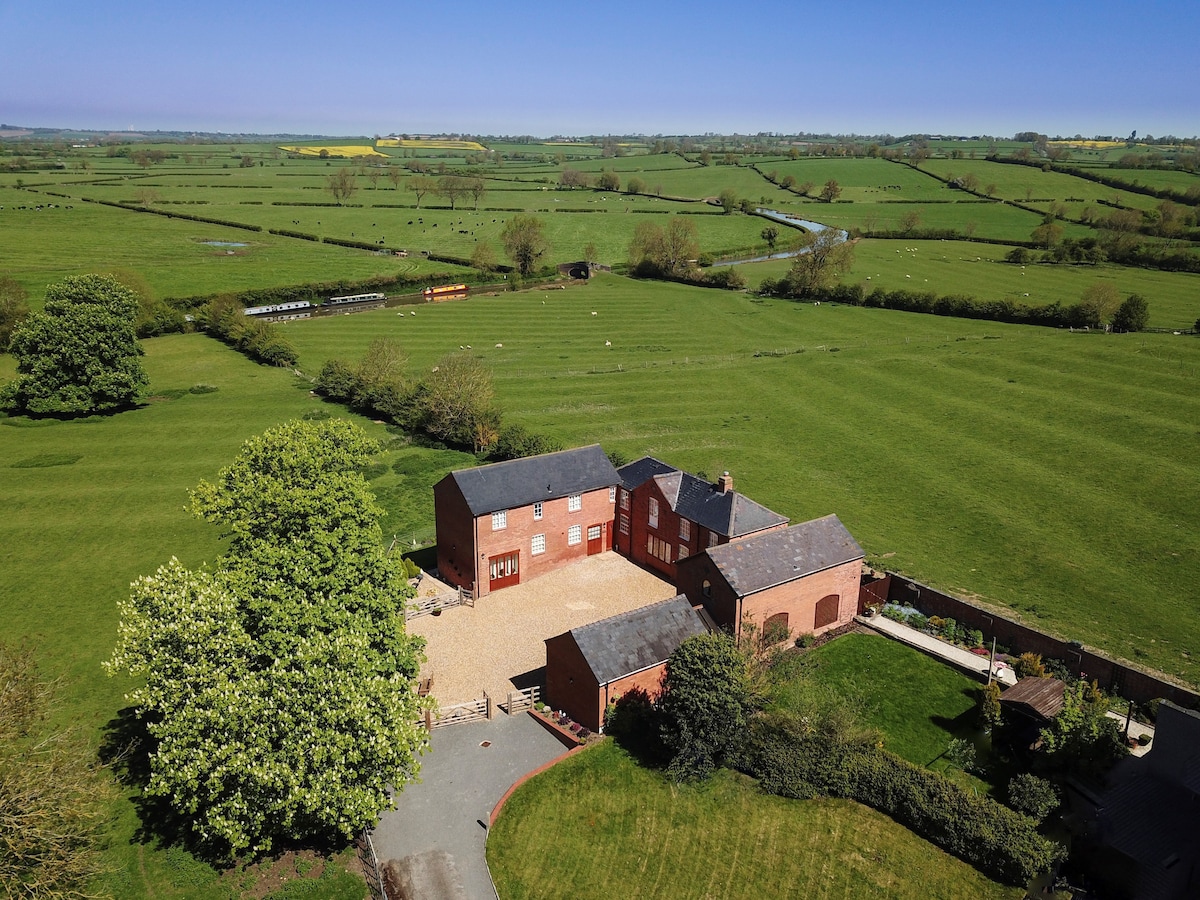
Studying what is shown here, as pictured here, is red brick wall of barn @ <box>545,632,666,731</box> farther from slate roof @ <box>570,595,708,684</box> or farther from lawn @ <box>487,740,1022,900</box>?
lawn @ <box>487,740,1022,900</box>

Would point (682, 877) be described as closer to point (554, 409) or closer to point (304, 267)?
point (554, 409)

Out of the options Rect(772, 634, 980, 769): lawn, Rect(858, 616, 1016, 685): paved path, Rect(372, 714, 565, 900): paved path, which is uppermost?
Rect(858, 616, 1016, 685): paved path

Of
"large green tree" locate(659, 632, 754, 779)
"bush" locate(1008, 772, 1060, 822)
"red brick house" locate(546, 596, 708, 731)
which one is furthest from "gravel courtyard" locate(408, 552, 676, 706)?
"bush" locate(1008, 772, 1060, 822)

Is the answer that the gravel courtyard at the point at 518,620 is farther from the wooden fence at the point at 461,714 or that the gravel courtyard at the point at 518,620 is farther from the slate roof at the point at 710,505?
the slate roof at the point at 710,505

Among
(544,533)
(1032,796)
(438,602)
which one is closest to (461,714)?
(438,602)

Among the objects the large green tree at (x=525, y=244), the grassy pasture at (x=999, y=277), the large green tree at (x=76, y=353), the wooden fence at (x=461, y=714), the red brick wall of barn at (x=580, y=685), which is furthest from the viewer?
the large green tree at (x=525, y=244)

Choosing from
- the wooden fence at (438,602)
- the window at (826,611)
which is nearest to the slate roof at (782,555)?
the window at (826,611)
